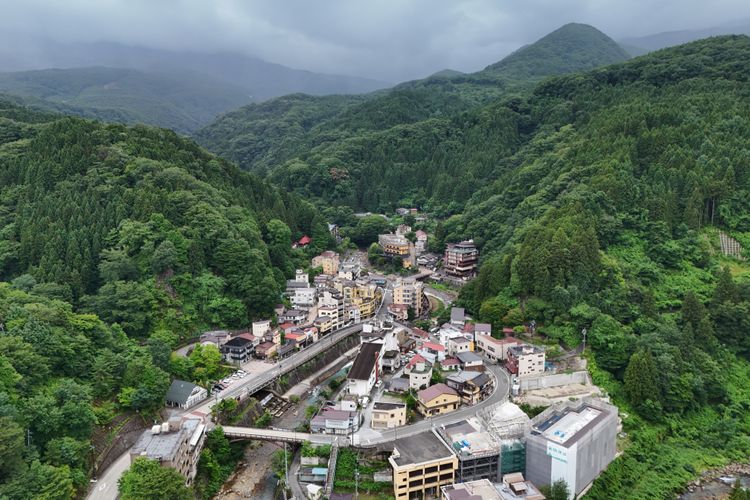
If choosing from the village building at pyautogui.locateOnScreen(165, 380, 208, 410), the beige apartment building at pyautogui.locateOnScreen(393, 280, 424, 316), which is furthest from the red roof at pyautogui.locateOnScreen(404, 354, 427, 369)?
the village building at pyautogui.locateOnScreen(165, 380, 208, 410)

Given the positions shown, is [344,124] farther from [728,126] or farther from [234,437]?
[234,437]

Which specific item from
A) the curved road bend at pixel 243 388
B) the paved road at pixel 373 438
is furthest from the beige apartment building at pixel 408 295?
the paved road at pixel 373 438

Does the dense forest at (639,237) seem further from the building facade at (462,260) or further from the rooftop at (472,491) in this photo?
the rooftop at (472,491)

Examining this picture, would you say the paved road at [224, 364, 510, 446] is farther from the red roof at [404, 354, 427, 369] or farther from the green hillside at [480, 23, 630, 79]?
the green hillside at [480, 23, 630, 79]

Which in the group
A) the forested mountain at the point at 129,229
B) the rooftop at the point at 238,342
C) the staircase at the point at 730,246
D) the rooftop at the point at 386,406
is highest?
the forested mountain at the point at 129,229

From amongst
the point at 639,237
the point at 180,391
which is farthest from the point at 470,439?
the point at 639,237

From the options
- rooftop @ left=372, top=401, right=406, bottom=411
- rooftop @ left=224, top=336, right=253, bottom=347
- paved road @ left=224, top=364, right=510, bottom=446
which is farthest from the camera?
rooftop @ left=224, top=336, right=253, bottom=347

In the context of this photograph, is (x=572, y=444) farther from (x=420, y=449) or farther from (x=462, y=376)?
(x=462, y=376)
